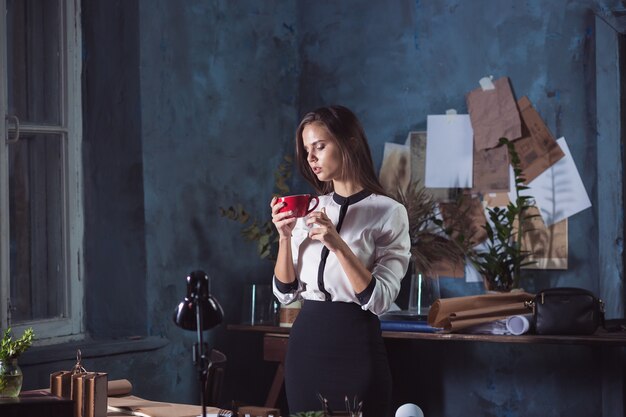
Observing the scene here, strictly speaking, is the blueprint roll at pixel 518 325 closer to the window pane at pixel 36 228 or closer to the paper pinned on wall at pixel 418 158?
the paper pinned on wall at pixel 418 158

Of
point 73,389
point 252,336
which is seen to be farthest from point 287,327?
point 73,389

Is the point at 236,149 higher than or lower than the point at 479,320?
higher

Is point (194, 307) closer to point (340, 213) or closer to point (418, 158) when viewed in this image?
point (340, 213)

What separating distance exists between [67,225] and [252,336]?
1.12 m

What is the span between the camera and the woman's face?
2.87m

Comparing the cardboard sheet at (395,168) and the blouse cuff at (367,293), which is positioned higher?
the cardboard sheet at (395,168)

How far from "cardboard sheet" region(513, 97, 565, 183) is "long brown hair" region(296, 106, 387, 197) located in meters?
1.60

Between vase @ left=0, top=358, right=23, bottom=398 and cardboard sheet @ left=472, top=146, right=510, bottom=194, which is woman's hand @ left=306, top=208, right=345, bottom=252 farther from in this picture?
cardboard sheet @ left=472, top=146, right=510, bottom=194

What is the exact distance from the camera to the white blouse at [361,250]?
279 cm

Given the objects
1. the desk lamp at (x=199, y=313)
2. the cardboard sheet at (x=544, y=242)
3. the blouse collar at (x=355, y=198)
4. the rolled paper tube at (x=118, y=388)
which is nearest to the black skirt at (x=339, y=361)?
the blouse collar at (x=355, y=198)

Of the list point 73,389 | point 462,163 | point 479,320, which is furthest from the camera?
point 462,163

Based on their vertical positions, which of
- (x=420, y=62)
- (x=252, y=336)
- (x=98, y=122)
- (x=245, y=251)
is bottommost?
(x=252, y=336)

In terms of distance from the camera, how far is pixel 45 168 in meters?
4.04

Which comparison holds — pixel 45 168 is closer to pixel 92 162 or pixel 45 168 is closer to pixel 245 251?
pixel 92 162
